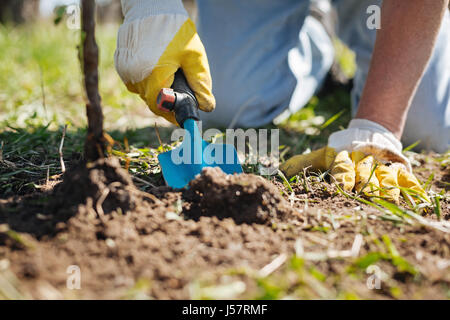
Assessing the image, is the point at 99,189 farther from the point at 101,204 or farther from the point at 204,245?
the point at 204,245

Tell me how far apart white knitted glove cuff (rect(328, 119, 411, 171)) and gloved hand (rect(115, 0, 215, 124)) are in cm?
60

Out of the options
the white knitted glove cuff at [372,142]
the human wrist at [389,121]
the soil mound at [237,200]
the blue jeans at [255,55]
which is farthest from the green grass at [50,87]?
the human wrist at [389,121]

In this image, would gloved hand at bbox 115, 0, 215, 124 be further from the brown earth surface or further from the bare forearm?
the bare forearm

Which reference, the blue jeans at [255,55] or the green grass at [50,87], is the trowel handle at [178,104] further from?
the blue jeans at [255,55]

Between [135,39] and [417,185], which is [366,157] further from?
[135,39]

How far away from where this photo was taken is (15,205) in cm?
109

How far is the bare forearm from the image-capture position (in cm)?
165

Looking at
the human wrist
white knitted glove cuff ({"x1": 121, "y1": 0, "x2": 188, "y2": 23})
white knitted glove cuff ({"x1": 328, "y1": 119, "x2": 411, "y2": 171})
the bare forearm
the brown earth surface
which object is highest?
white knitted glove cuff ({"x1": 121, "y1": 0, "x2": 188, "y2": 23})

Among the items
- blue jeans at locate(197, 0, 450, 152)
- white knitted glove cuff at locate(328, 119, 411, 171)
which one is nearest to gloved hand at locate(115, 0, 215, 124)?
white knitted glove cuff at locate(328, 119, 411, 171)

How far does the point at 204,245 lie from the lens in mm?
972

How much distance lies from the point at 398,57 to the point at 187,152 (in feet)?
3.48

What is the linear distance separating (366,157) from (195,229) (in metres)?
0.87

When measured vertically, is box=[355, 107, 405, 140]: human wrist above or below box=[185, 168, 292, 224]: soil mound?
above

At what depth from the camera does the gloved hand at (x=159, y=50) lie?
144cm
